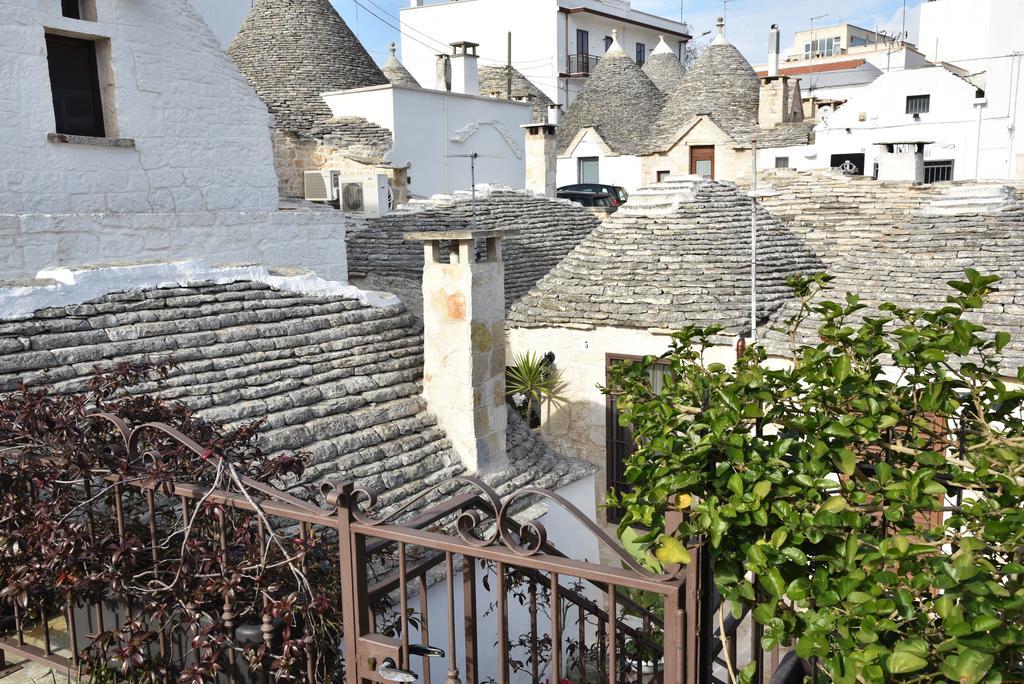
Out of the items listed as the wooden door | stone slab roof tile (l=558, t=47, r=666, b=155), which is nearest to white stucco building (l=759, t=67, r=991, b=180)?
the wooden door

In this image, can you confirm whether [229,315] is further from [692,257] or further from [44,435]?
[692,257]

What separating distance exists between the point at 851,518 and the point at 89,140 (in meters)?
7.82

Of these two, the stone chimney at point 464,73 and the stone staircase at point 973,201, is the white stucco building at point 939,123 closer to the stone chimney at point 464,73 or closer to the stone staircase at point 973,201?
the stone chimney at point 464,73

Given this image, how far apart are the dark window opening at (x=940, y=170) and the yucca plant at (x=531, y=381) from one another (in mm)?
17980

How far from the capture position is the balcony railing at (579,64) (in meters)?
40.8

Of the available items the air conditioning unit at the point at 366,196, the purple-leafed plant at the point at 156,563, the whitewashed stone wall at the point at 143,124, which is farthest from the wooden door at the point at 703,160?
the purple-leafed plant at the point at 156,563

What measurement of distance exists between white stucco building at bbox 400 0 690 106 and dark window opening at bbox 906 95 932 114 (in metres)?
18.8

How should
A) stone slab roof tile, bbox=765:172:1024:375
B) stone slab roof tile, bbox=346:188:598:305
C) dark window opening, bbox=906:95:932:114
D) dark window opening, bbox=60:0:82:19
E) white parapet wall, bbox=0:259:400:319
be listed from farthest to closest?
dark window opening, bbox=906:95:932:114 → stone slab roof tile, bbox=346:188:598:305 → stone slab roof tile, bbox=765:172:1024:375 → dark window opening, bbox=60:0:82:19 → white parapet wall, bbox=0:259:400:319

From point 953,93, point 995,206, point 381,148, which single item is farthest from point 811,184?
point 953,93

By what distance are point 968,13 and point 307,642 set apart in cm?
3554

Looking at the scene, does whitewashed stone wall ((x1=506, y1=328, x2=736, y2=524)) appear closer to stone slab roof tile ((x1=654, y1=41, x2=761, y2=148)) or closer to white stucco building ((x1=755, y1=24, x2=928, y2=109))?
white stucco building ((x1=755, y1=24, x2=928, y2=109))

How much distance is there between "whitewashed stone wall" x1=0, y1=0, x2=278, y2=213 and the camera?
7.67 metres

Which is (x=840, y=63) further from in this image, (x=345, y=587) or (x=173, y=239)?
(x=345, y=587)

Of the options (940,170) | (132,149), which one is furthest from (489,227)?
(940,170)
